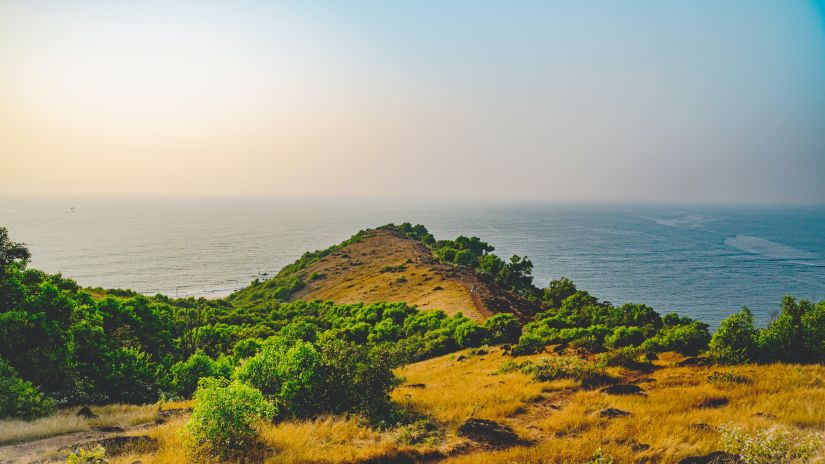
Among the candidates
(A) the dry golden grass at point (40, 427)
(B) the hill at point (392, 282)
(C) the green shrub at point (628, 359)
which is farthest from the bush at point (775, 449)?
(B) the hill at point (392, 282)

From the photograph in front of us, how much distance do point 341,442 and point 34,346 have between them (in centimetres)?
1678

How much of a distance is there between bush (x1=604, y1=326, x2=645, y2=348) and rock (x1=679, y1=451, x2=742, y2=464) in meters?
19.7

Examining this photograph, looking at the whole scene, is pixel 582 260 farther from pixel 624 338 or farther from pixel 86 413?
pixel 86 413

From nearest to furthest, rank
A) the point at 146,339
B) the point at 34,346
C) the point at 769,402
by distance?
1. the point at 769,402
2. the point at 34,346
3. the point at 146,339

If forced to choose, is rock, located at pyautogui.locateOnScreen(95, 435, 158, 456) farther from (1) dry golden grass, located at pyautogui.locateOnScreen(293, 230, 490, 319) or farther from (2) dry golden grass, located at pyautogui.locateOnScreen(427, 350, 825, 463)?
(1) dry golden grass, located at pyautogui.locateOnScreen(293, 230, 490, 319)

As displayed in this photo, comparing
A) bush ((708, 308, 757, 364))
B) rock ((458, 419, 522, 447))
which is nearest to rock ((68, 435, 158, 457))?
rock ((458, 419, 522, 447))

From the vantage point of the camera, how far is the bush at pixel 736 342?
61.2 ft

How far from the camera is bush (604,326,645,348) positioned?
27.8m

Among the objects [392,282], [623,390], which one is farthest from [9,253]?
[392,282]

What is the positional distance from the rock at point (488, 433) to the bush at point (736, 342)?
44.6ft

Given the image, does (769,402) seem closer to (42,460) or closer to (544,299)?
(42,460)

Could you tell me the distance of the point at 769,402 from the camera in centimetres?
1242

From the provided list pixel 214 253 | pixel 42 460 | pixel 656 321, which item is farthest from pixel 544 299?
pixel 214 253

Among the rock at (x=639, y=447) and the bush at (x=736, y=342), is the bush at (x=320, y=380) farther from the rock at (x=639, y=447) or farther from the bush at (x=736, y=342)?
the bush at (x=736, y=342)
